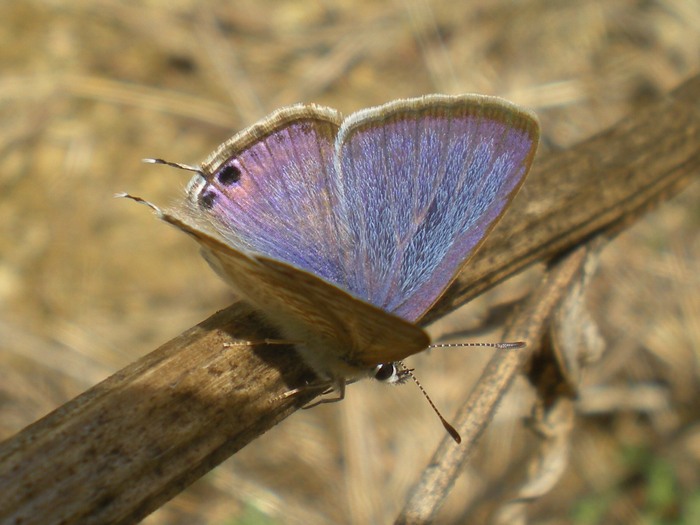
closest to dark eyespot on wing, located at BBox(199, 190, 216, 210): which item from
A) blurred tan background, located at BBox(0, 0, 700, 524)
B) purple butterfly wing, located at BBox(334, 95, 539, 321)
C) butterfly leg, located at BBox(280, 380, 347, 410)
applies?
purple butterfly wing, located at BBox(334, 95, 539, 321)

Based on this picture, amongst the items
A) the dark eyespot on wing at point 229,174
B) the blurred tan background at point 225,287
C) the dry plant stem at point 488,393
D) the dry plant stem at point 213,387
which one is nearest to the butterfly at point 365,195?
the dark eyespot on wing at point 229,174

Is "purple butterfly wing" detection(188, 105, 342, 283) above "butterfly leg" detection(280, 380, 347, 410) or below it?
above

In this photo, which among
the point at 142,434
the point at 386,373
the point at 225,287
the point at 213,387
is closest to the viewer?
the point at 142,434

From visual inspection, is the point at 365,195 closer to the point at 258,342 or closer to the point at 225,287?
the point at 258,342

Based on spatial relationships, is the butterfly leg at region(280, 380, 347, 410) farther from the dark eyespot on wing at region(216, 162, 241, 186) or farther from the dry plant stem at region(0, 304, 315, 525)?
the dark eyespot on wing at region(216, 162, 241, 186)

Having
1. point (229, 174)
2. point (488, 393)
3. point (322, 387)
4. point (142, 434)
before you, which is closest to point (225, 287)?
point (229, 174)

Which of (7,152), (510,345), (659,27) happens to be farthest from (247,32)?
(510,345)

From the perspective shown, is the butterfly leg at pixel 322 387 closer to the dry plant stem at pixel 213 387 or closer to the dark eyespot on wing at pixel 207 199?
the dry plant stem at pixel 213 387
